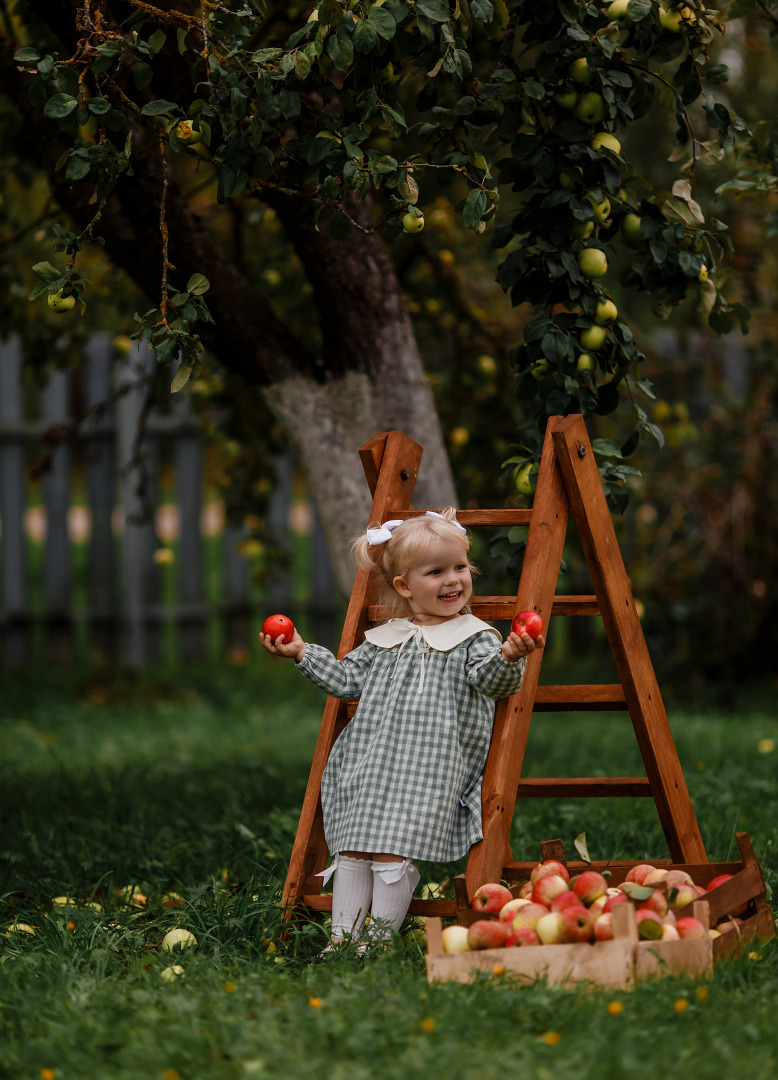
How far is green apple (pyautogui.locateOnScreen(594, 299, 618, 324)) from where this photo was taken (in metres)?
2.67

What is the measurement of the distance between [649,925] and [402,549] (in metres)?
0.99

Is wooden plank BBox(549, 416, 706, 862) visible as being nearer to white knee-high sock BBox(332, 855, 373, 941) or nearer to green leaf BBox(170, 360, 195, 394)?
white knee-high sock BBox(332, 855, 373, 941)

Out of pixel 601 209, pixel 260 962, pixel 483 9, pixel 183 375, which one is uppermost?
pixel 483 9

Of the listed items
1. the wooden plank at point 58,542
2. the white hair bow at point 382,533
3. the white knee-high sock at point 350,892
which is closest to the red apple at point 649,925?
the white knee-high sock at point 350,892

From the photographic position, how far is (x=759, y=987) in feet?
6.63

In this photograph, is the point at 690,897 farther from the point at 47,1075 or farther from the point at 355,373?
the point at 355,373

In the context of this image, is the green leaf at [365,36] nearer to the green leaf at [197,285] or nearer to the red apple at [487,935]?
the green leaf at [197,285]

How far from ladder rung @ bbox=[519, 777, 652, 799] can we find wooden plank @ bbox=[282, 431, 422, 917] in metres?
0.48

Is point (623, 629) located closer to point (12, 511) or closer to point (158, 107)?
point (158, 107)

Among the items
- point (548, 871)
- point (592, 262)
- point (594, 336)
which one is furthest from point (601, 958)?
point (592, 262)

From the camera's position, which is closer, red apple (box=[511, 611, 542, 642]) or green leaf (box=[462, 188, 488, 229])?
red apple (box=[511, 611, 542, 642])

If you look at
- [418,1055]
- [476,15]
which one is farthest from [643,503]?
[418,1055]

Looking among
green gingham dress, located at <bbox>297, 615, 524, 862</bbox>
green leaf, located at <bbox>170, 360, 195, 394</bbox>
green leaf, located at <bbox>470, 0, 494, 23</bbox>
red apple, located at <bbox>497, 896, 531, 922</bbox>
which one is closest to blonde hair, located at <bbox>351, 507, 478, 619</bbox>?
green gingham dress, located at <bbox>297, 615, 524, 862</bbox>

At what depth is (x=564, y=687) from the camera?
264 centimetres
